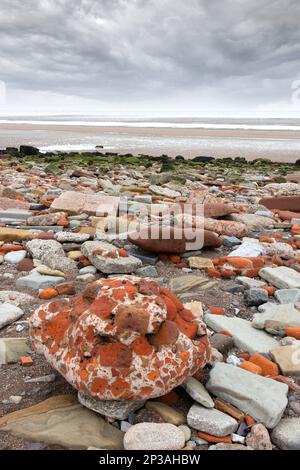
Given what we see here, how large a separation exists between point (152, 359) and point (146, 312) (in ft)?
0.72

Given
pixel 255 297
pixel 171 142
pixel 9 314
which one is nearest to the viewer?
pixel 9 314

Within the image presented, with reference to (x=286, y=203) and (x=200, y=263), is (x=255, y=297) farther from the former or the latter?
(x=286, y=203)

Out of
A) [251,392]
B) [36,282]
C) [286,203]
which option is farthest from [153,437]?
[286,203]

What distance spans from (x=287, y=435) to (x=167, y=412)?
0.55 meters

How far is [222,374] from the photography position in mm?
2428

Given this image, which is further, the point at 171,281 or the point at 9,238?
the point at 9,238

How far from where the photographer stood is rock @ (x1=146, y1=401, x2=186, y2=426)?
212 cm

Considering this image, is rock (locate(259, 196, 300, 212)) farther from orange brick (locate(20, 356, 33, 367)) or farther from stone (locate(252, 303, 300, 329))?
orange brick (locate(20, 356, 33, 367))

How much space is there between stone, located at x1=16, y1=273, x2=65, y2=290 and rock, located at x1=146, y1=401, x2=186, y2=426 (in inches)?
70.9

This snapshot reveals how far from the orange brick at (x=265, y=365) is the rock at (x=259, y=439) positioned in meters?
0.57

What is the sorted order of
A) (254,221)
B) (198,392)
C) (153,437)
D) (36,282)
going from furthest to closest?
(254,221)
(36,282)
(198,392)
(153,437)

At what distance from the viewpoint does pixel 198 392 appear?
7.34ft

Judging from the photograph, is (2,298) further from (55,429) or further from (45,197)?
(45,197)

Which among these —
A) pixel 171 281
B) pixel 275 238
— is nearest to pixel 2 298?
pixel 171 281
